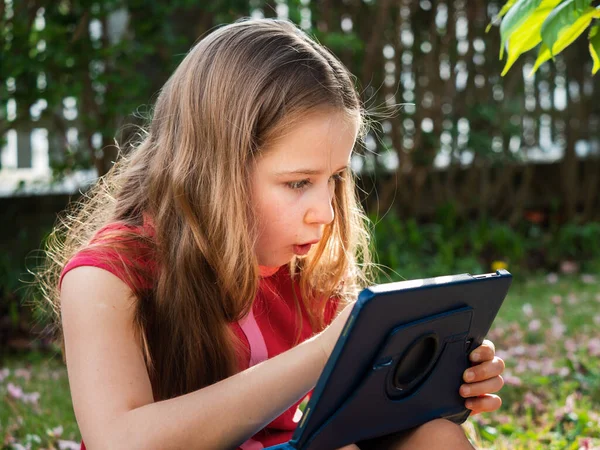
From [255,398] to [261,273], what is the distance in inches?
17.9

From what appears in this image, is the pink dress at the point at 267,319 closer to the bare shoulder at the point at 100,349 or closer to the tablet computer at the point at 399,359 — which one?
the bare shoulder at the point at 100,349

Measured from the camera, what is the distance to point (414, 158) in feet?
18.9

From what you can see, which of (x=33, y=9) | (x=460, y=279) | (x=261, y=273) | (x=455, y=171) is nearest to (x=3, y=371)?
(x=33, y=9)

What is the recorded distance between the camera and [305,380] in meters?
1.39

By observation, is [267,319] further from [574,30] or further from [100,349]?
[574,30]

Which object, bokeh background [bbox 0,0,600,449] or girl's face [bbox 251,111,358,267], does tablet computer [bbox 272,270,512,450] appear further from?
bokeh background [bbox 0,0,600,449]

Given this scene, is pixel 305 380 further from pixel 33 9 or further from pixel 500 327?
pixel 33 9

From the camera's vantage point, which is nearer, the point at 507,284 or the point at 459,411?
the point at 507,284

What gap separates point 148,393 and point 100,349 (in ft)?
0.38

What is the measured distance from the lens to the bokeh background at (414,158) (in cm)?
314

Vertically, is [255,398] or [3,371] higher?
[255,398]

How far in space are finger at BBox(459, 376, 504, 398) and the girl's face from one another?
1.35ft

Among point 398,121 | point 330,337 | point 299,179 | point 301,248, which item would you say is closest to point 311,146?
point 299,179

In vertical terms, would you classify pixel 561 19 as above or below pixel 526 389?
above
